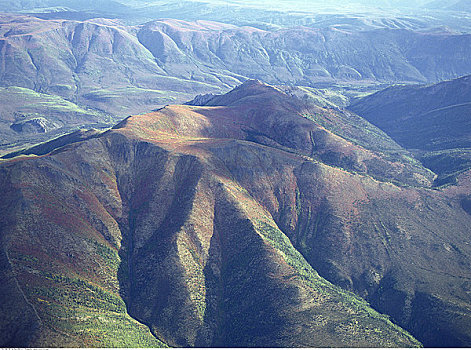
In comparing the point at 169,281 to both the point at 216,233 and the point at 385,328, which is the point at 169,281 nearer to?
the point at 216,233

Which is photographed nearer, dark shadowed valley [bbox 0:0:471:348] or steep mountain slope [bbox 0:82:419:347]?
steep mountain slope [bbox 0:82:419:347]

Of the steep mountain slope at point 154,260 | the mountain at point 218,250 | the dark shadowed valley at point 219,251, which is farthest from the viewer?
the mountain at point 218,250

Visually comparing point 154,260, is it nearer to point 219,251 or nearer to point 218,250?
point 218,250

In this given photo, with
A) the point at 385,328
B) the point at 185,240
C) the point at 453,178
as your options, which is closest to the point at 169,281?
the point at 185,240

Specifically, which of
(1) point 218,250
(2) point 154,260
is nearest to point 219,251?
(1) point 218,250

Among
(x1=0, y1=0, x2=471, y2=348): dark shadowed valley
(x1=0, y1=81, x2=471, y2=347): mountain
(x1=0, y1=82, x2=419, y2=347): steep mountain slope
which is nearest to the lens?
(x1=0, y1=82, x2=419, y2=347): steep mountain slope

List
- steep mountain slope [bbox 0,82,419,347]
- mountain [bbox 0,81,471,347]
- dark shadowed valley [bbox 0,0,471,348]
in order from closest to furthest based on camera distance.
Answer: steep mountain slope [bbox 0,82,419,347], dark shadowed valley [bbox 0,0,471,348], mountain [bbox 0,81,471,347]

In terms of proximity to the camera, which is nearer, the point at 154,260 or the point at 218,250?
the point at 154,260

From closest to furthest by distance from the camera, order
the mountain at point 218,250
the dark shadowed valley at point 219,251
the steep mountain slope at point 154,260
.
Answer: the steep mountain slope at point 154,260
the dark shadowed valley at point 219,251
the mountain at point 218,250

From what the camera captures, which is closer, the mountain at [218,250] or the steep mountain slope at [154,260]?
the steep mountain slope at [154,260]
